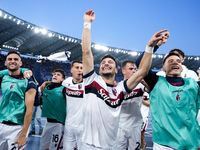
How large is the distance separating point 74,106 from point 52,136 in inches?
38.1

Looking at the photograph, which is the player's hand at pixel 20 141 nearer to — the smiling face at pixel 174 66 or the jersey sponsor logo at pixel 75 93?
the jersey sponsor logo at pixel 75 93

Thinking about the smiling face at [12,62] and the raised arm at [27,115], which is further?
the smiling face at [12,62]

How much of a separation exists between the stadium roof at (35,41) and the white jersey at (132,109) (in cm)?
2258

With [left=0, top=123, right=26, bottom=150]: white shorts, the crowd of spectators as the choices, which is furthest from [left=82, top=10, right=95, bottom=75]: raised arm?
the crowd of spectators

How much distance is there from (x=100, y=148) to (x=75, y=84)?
1.91 metres

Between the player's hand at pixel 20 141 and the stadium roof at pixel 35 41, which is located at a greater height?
the stadium roof at pixel 35 41

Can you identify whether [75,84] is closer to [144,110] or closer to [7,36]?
[144,110]

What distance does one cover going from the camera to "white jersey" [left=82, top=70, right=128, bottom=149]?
2.44 meters

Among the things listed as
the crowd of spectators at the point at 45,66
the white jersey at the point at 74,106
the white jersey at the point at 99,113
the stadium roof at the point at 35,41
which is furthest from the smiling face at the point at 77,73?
the crowd of spectators at the point at 45,66

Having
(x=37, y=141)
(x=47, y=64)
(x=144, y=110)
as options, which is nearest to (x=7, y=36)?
(x=47, y=64)

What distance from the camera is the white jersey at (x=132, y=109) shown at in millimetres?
3627

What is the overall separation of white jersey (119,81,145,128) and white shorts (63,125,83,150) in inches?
37.8

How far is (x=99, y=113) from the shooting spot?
247 centimetres

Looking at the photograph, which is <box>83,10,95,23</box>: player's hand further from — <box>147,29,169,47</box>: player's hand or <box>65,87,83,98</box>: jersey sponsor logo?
<box>65,87,83,98</box>: jersey sponsor logo
